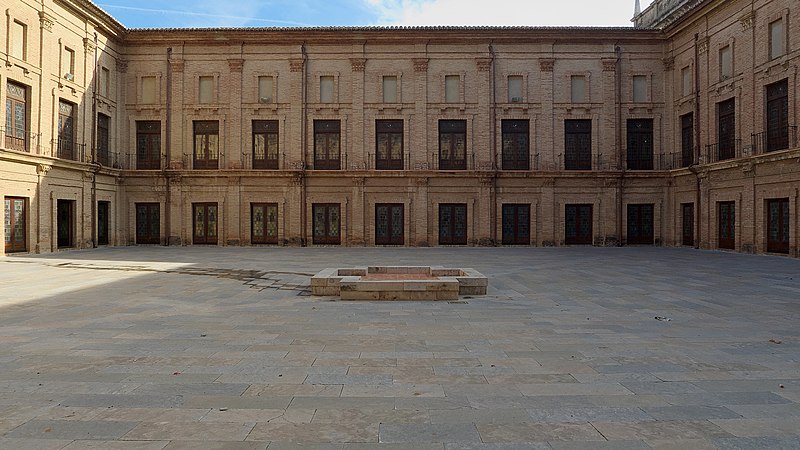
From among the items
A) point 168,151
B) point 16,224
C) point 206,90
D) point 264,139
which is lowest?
point 16,224

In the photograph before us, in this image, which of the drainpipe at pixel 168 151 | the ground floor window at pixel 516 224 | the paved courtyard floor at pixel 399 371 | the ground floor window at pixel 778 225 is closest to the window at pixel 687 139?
the ground floor window at pixel 778 225

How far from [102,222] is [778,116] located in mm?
32497

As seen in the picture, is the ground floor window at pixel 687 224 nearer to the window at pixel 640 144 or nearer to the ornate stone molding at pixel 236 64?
the window at pixel 640 144

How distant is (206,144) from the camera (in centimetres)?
2736

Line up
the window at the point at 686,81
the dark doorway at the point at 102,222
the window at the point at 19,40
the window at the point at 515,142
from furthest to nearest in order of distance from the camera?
the window at the point at 515,142
the dark doorway at the point at 102,222
the window at the point at 686,81
the window at the point at 19,40


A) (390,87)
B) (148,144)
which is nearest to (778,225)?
→ (390,87)

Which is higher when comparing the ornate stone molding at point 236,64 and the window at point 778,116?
the ornate stone molding at point 236,64

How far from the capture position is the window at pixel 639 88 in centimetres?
2698

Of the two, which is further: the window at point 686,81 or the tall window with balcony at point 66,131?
the window at point 686,81

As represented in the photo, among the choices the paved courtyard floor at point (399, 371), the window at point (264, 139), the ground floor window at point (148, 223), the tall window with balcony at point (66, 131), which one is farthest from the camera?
the ground floor window at point (148, 223)

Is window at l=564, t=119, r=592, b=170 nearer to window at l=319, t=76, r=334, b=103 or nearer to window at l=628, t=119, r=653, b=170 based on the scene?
window at l=628, t=119, r=653, b=170

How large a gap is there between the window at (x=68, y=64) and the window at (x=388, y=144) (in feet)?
A: 49.5

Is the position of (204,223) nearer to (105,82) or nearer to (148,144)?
(148,144)

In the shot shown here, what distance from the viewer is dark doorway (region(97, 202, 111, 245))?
2559 centimetres
